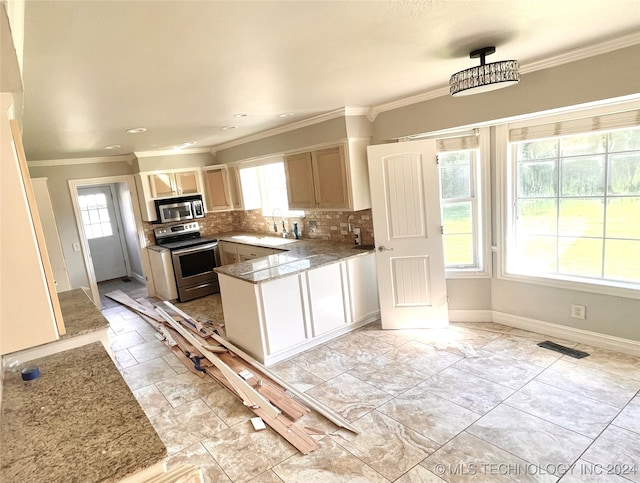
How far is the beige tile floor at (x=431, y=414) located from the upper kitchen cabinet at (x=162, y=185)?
9.33 feet

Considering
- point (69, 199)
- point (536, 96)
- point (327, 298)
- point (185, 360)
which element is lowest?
point (185, 360)

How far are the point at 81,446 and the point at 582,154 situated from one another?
389 cm

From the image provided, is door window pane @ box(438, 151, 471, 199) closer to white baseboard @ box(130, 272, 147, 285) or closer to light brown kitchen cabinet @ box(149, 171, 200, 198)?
light brown kitchen cabinet @ box(149, 171, 200, 198)

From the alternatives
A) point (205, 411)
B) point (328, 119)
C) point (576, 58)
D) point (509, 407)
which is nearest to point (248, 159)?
point (328, 119)

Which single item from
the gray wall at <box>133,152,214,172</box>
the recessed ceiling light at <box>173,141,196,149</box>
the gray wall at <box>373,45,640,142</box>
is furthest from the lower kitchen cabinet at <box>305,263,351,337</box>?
the gray wall at <box>133,152,214,172</box>

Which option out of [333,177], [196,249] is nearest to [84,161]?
[196,249]

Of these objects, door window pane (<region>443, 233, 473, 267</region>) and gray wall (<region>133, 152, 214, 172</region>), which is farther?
gray wall (<region>133, 152, 214, 172</region>)

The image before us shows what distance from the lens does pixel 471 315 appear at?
409 centimetres

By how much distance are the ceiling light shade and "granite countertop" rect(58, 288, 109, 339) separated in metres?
2.76

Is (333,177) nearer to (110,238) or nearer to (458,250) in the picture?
(458,250)

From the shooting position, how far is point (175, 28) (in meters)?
1.59

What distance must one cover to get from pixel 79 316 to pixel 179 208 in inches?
139

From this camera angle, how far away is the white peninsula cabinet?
3.47 metres

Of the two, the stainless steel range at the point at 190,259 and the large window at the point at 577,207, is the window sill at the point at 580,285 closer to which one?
the large window at the point at 577,207
